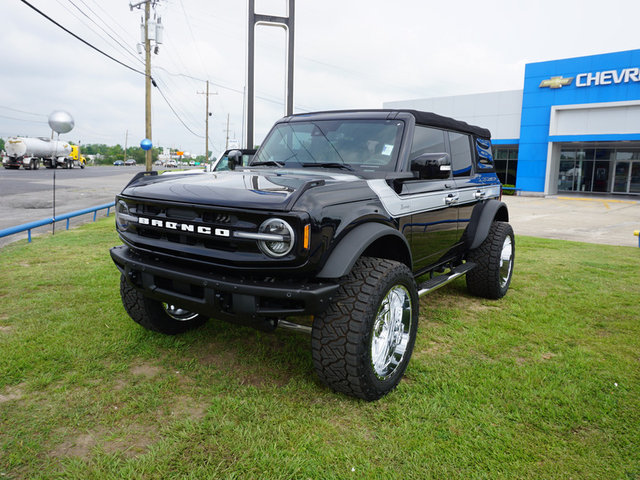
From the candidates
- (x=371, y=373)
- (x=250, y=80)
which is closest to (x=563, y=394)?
(x=371, y=373)

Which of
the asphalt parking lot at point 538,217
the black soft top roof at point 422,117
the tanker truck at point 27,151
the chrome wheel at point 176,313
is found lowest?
the chrome wheel at point 176,313

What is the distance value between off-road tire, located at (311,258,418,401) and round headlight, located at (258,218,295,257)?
1.70 ft

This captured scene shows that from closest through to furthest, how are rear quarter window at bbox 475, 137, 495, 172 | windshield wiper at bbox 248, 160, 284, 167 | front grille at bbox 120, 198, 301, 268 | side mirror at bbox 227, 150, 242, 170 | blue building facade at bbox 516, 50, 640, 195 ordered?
front grille at bbox 120, 198, 301, 268 → windshield wiper at bbox 248, 160, 284, 167 → side mirror at bbox 227, 150, 242, 170 → rear quarter window at bbox 475, 137, 495, 172 → blue building facade at bbox 516, 50, 640, 195

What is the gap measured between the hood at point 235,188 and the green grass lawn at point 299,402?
128 cm

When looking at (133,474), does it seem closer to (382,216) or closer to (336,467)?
(336,467)

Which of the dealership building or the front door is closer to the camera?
the front door

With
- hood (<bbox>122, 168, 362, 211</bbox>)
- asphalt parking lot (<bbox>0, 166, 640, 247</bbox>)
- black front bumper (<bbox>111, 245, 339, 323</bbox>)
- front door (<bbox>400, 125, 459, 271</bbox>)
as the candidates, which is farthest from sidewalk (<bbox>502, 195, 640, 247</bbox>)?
black front bumper (<bbox>111, 245, 339, 323</bbox>)

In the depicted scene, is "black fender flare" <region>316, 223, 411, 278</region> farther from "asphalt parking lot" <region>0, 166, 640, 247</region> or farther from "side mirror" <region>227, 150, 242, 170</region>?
"asphalt parking lot" <region>0, 166, 640, 247</region>

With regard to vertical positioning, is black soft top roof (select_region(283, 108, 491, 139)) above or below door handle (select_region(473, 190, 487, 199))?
above

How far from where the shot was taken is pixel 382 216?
10.5 feet

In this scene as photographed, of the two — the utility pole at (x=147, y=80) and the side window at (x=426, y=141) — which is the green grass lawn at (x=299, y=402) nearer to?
the side window at (x=426, y=141)

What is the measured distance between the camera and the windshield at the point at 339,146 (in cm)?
375

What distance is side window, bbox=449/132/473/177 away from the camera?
182 inches

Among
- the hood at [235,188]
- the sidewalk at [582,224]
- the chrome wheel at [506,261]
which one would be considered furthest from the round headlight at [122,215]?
the sidewalk at [582,224]
